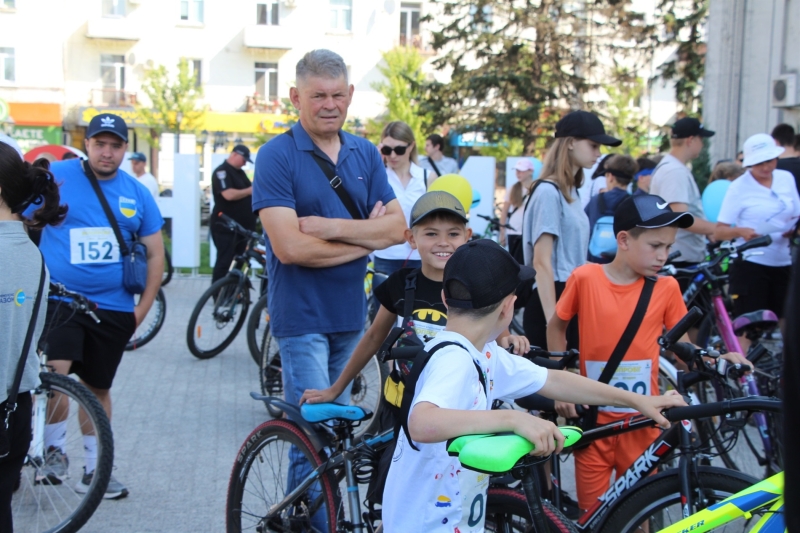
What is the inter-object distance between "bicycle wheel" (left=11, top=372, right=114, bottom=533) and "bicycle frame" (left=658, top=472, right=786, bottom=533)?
2.93 metres

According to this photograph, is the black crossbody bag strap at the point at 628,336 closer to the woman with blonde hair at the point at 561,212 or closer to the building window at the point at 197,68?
the woman with blonde hair at the point at 561,212

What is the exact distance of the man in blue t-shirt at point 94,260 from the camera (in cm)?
485

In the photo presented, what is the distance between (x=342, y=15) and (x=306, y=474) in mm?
44177

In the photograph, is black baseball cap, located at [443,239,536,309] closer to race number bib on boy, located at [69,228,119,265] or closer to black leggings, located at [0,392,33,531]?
black leggings, located at [0,392,33,531]

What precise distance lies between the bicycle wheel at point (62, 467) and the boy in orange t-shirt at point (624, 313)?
2.36 m

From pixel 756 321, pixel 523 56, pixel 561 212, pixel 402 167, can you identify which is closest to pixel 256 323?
pixel 402 167

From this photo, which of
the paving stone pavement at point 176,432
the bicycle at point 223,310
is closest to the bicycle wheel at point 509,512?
the paving stone pavement at point 176,432

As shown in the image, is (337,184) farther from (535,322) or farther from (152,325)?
(152,325)

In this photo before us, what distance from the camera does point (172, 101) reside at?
40.8 meters

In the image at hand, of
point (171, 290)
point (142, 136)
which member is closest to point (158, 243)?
point (171, 290)

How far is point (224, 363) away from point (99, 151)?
3.99 meters

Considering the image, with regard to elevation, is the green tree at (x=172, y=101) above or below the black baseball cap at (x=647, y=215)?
above

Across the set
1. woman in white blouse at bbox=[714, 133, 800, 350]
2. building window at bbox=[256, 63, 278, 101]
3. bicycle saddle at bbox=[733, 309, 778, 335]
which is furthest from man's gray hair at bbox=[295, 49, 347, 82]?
building window at bbox=[256, 63, 278, 101]

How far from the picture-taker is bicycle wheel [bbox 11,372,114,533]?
4.42m
